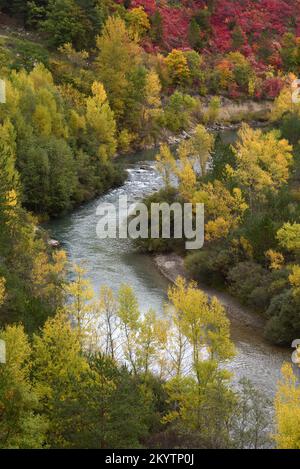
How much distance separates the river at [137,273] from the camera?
114 feet

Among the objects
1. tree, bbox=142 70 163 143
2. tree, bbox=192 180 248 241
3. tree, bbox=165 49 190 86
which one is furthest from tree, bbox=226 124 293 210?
tree, bbox=165 49 190 86

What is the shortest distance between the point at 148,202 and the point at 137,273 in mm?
10327

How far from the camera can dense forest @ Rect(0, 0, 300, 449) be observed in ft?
78.2

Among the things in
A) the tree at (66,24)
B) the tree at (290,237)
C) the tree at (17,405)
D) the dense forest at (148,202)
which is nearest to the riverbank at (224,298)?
the dense forest at (148,202)

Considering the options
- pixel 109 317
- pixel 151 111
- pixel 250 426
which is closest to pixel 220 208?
pixel 109 317

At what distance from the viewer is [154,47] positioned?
347 feet

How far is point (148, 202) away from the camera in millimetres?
56125

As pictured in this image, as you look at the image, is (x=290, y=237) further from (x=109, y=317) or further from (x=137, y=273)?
(x=109, y=317)

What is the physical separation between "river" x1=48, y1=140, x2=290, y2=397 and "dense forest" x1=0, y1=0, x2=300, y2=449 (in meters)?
1.24

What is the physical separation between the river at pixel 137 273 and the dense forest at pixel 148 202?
→ 1237 millimetres

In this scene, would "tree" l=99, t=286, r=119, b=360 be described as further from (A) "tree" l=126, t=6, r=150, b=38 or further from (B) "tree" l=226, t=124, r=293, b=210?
(A) "tree" l=126, t=6, r=150, b=38

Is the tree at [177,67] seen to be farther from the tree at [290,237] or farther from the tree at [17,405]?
the tree at [17,405]
